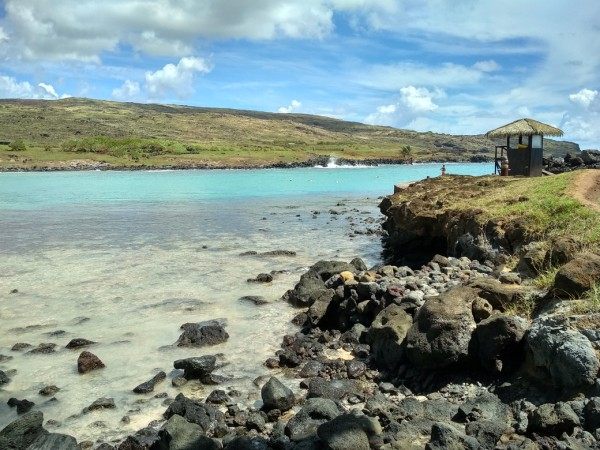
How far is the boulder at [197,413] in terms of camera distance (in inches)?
325

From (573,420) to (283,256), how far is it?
17.1m

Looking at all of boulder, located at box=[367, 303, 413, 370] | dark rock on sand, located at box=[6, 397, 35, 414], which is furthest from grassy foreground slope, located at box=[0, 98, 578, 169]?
boulder, located at box=[367, 303, 413, 370]

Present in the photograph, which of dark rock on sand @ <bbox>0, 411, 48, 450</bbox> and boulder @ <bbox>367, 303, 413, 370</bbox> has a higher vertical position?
boulder @ <bbox>367, 303, 413, 370</bbox>

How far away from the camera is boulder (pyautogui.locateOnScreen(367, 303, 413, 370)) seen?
10.0m

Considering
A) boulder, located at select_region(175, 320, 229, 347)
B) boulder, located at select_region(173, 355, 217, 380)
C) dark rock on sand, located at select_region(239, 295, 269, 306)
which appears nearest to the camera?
boulder, located at select_region(173, 355, 217, 380)

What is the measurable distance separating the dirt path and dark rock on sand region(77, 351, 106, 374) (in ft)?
41.8

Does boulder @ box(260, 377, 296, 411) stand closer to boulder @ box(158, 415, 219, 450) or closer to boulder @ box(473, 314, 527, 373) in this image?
boulder @ box(158, 415, 219, 450)

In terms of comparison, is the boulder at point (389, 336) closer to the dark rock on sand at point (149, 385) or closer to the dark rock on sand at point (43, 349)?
the dark rock on sand at point (149, 385)

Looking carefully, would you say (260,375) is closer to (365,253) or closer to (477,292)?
(477,292)

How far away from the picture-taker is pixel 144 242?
26.6m

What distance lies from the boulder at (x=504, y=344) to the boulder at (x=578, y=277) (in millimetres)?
849

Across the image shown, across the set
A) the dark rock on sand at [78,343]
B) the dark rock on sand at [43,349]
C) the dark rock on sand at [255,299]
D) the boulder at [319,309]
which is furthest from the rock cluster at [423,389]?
the dark rock on sand at [255,299]

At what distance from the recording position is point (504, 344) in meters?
8.30

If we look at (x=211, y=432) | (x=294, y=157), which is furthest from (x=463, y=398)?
(x=294, y=157)
